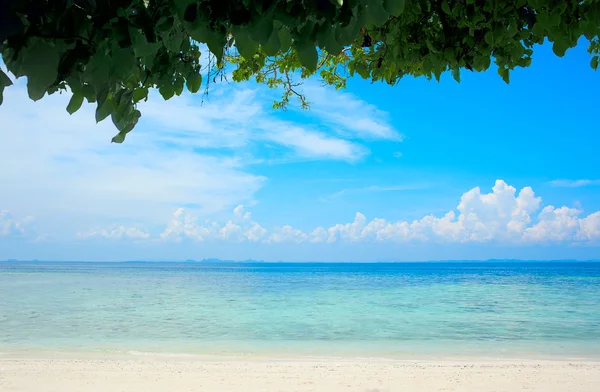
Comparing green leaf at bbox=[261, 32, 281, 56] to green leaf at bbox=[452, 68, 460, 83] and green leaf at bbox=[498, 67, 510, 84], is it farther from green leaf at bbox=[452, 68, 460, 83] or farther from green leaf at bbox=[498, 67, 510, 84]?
green leaf at bbox=[498, 67, 510, 84]

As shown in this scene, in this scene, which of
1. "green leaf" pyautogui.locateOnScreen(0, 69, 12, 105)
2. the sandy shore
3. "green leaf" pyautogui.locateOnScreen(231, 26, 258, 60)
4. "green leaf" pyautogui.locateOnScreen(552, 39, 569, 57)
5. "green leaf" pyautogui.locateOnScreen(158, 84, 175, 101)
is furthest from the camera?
the sandy shore

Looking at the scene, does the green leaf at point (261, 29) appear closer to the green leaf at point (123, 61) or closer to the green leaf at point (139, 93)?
the green leaf at point (123, 61)

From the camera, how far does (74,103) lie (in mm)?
1836

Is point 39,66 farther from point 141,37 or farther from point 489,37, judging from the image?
point 489,37

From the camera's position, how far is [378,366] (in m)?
10.2

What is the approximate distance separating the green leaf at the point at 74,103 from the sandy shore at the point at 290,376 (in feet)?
23.1

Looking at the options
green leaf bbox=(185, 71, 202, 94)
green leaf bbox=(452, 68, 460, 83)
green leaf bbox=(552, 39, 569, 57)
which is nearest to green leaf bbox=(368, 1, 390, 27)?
green leaf bbox=(185, 71, 202, 94)

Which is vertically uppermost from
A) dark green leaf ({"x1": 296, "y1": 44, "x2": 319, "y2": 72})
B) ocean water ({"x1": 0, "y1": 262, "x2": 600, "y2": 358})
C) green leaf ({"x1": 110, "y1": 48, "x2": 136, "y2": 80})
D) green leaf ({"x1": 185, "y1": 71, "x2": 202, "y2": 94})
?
green leaf ({"x1": 185, "y1": 71, "x2": 202, "y2": 94})

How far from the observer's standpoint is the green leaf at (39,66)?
1.49 metres

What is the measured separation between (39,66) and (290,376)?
8461mm

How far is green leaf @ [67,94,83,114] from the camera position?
1.82 meters

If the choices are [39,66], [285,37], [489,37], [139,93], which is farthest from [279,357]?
[39,66]

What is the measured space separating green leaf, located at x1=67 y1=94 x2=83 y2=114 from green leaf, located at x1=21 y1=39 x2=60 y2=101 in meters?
0.30

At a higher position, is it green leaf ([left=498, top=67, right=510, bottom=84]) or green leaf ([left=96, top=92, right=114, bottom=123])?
green leaf ([left=498, top=67, right=510, bottom=84])
